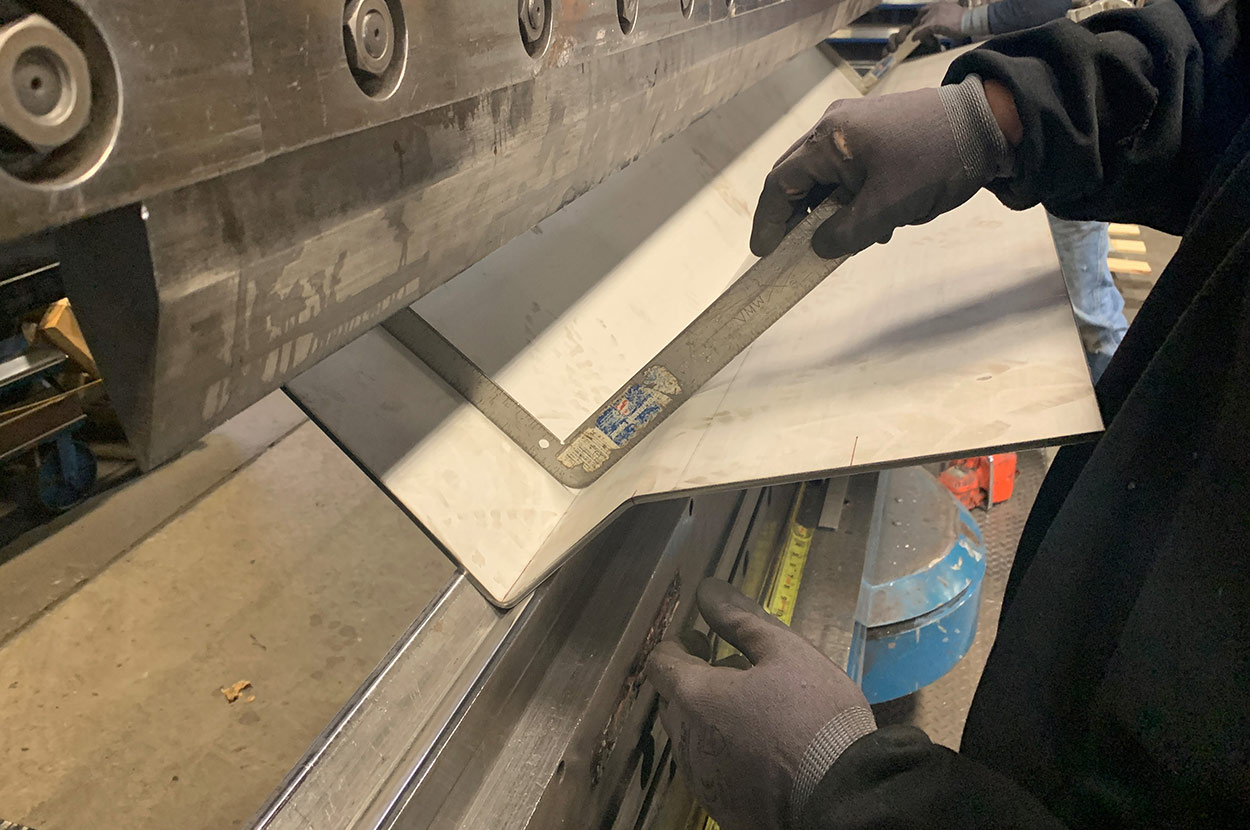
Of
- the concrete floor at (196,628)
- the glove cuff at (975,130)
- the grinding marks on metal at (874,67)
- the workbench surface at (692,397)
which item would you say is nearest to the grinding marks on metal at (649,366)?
the workbench surface at (692,397)

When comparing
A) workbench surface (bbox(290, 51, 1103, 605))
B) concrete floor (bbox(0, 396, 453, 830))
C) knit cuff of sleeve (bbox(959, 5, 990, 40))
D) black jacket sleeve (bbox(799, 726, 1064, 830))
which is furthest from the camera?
knit cuff of sleeve (bbox(959, 5, 990, 40))

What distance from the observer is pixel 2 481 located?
1.95 metres

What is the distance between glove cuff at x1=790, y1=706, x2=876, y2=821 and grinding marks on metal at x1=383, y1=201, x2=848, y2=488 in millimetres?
373

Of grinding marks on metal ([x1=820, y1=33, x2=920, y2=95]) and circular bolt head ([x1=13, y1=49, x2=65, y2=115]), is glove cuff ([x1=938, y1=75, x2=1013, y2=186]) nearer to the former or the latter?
circular bolt head ([x1=13, y1=49, x2=65, y2=115])

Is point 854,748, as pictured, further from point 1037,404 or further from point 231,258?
point 231,258

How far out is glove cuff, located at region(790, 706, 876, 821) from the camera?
692 millimetres

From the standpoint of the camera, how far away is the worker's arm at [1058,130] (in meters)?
0.80

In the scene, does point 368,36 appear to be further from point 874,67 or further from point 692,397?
point 874,67

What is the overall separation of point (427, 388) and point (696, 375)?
13.4 inches

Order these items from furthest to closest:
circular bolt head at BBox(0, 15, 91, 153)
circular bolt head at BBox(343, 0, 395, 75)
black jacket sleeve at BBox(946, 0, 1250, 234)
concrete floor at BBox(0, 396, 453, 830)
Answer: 1. concrete floor at BBox(0, 396, 453, 830)
2. black jacket sleeve at BBox(946, 0, 1250, 234)
3. circular bolt head at BBox(343, 0, 395, 75)
4. circular bolt head at BBox(0, 15, 91, 153)

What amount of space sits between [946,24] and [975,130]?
5.52 ft

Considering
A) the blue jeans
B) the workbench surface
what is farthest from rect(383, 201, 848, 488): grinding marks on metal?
the blue jeans

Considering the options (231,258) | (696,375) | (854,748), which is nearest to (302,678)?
(696,375)

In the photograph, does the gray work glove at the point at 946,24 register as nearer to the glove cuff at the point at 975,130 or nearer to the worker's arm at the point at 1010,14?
the worker's arm at the point at 1010,14
